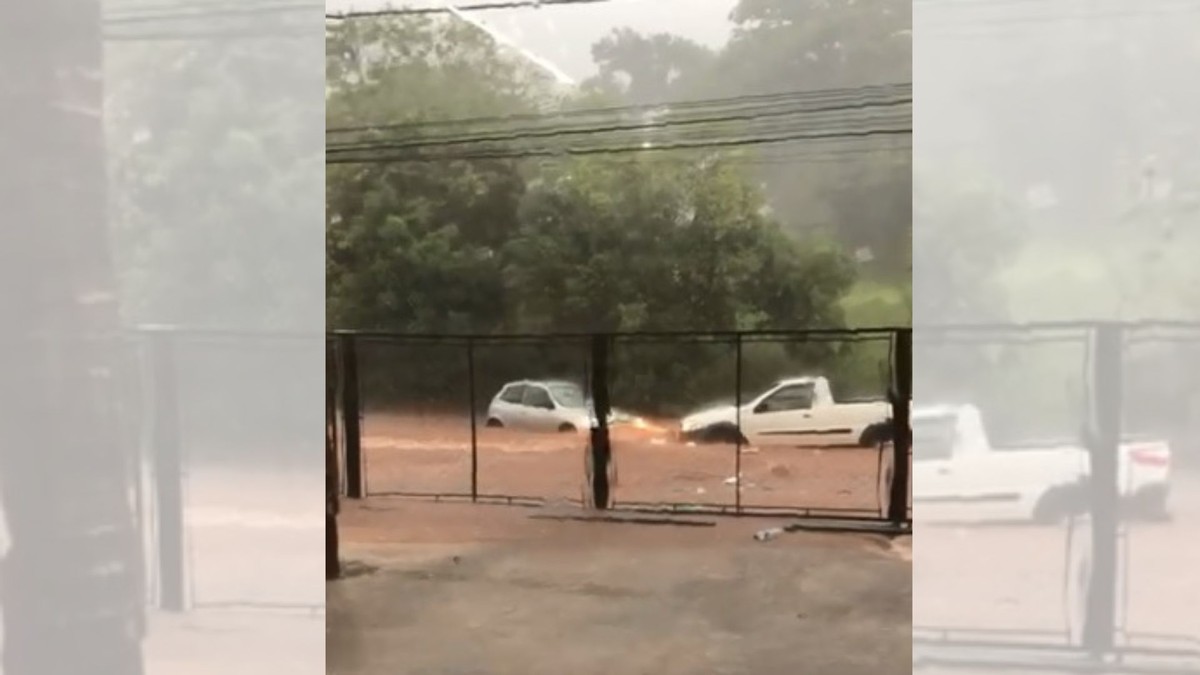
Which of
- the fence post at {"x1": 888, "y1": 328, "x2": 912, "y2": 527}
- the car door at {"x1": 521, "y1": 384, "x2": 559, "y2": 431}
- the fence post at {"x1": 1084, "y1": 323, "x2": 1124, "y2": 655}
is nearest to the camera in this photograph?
the fence post at {"x1": 1084, "y1": 323, "x2": 1124, "y2": 655}

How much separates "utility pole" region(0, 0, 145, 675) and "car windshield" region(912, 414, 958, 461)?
108cm

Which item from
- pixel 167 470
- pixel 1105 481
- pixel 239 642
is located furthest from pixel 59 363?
pixel 1105 481

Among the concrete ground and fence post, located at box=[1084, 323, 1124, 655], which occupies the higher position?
fence post, located at box=[1084, 323, 1124, 655]

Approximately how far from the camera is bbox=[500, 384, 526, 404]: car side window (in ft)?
4.84

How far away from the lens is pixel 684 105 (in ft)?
4.74

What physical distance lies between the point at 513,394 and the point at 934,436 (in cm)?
54

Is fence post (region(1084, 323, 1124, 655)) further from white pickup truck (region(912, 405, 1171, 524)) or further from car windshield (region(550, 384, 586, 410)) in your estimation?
car windshield (region(550, 384, 586, 410))

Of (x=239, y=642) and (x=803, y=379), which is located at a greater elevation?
(x=803, y=379)

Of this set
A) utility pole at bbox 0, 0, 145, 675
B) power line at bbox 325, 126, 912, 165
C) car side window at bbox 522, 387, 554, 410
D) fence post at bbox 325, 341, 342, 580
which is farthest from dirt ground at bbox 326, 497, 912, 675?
power line at bbox 325, 126, 912, 165

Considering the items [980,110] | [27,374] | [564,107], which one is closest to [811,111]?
[980,110]

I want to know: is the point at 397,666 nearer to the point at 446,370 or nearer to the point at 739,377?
the point at 446,370

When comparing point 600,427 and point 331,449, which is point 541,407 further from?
point 331,449

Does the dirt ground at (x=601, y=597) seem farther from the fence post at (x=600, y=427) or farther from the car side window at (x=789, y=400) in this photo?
the car side window at (x=789, y=400)

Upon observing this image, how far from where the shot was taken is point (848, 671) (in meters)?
1.41
